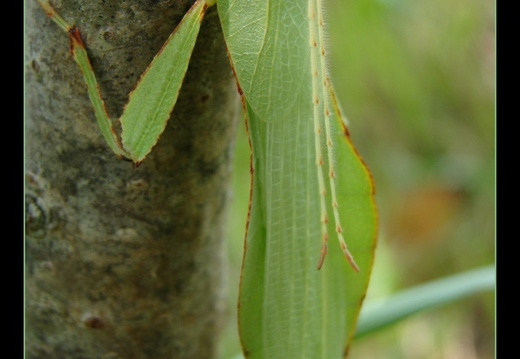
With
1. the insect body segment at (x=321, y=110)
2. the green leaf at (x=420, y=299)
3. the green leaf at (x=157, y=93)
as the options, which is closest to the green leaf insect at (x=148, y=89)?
the green leaf at (x=157, y=93)

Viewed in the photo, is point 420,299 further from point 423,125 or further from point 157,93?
point 423,125

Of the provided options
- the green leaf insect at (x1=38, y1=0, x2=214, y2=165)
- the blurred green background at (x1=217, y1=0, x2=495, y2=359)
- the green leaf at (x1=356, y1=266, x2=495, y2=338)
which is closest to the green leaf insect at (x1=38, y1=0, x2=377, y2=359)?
the green leaf insect at (x1=38, y1=0, x2=214, y2=165)

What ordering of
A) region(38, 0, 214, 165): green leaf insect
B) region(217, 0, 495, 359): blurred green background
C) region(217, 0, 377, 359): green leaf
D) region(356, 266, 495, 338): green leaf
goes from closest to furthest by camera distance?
region(38, 0, 214, 165): green leaf insect, region(217, 0, 377, 359): green leaf, region(356, 266, 495, 338): green leaf, region(217, 0, 495, 359): blurred green background

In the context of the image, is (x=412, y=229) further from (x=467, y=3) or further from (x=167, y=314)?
(x=167, y=314)

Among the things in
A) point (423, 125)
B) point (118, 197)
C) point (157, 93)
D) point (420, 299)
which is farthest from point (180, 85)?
point (423, 125)

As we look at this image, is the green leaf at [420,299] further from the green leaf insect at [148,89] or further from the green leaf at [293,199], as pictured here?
the green leaf insect at [148,89]

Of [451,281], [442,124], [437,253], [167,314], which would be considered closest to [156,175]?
[167,314]

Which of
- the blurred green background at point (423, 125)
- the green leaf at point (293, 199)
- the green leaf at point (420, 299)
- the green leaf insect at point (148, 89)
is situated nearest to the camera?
the green leaf insect at point (148, 89)

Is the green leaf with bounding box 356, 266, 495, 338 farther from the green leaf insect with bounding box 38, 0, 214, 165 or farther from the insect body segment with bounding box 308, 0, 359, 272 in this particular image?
the green leaf insect with bounding box 38, 0, 214, 165
